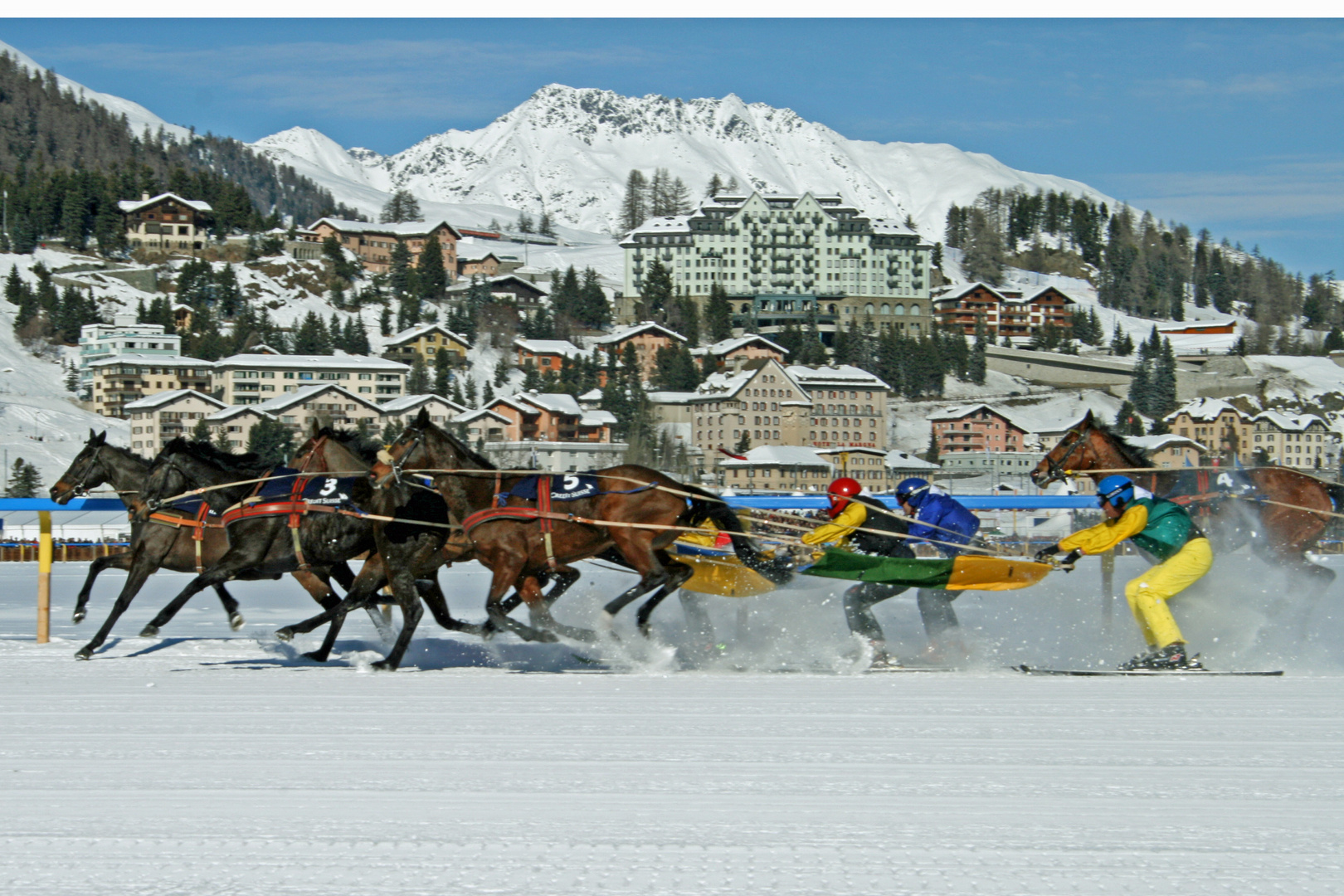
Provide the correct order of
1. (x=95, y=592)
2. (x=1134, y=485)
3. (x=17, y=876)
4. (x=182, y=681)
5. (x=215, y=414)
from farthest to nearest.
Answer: (x=215, y=414) → (x=95, y=592) → (x=1134, y=485) → (x=182, y=681) → (x=17, y=876)

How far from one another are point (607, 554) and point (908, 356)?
119 m

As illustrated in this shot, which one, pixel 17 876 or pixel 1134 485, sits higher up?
pixel 1134 485

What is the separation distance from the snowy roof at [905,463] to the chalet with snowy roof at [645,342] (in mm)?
29242

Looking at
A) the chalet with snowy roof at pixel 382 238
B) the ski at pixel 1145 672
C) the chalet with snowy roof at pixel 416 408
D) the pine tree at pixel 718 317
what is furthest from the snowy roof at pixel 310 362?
the ski at pixel 1145 672

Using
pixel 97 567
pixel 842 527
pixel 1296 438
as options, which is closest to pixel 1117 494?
pixel 842 527

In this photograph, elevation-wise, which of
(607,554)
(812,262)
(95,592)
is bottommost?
(95,592)

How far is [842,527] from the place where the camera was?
963 centimetres

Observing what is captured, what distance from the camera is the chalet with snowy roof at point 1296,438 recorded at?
112m

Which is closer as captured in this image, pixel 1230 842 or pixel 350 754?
pixel 1230 842

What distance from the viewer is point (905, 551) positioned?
993 centimetres

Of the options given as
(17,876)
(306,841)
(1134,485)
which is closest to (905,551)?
(1134,485)

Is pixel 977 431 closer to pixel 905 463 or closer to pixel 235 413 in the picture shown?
pixel 905 463

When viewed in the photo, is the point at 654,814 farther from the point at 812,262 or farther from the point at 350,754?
the point at 812,262

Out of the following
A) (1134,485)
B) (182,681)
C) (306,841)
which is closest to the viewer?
(306,841)
